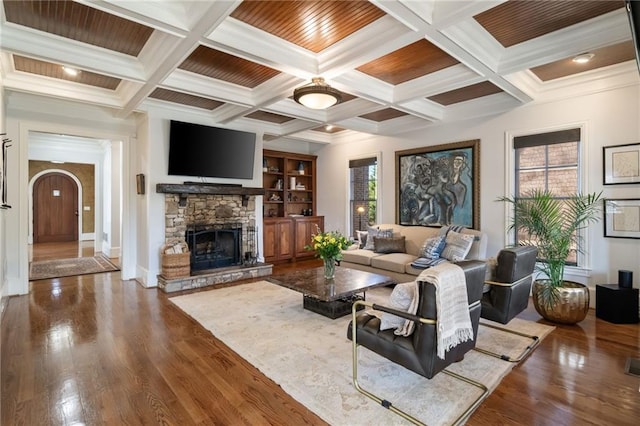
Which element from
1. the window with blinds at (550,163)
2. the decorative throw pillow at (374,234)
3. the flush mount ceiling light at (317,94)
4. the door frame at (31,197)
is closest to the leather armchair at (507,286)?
the window with blinds at (550,163)

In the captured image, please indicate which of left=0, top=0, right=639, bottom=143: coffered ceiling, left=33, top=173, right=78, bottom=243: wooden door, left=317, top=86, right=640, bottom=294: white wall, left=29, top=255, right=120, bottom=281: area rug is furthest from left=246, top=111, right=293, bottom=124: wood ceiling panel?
left=33, top=173, right=78, bottom=243: wooden door

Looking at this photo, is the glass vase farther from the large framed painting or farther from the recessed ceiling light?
the recessed ceiling light

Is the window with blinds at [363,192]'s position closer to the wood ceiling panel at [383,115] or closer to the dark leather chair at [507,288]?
the wood ceiling panel at [383,115]

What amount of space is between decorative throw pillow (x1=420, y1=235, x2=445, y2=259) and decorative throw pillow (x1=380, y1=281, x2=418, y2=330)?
2835 millimetres

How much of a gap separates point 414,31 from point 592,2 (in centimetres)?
148

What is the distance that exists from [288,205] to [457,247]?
15.1 ft

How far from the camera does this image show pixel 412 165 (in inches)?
242

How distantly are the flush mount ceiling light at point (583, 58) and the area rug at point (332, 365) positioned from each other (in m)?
3.07

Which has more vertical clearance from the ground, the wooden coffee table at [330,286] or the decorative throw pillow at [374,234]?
the decorative throw pillow at [374,234]

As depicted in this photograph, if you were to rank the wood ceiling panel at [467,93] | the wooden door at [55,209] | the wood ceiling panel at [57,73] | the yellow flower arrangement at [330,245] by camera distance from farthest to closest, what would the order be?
the wooden door at [55,209] → the wood ceiling panel at [467,93] → the yellow flower arrangement at [330,245] → the wood ceiling panel at [57,73]

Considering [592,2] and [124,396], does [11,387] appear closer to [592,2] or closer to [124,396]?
[124,396]

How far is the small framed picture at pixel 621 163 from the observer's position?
3836 mm

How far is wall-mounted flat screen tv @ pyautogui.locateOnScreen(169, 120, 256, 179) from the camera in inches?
213

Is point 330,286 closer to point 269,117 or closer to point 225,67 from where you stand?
point 225,67
